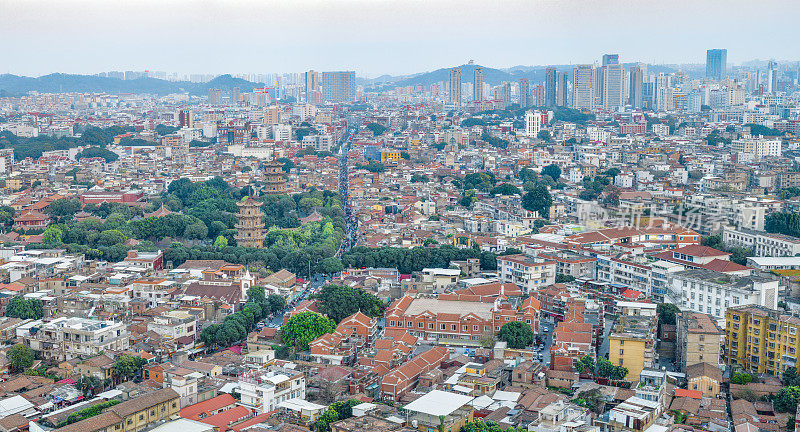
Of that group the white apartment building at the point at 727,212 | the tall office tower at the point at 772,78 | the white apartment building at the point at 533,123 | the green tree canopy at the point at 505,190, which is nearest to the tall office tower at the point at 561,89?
the white apartment building at the point at 533,123

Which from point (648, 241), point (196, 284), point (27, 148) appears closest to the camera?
point (196, 284)

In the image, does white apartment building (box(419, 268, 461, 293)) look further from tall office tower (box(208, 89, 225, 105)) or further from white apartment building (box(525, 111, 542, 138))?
tall office tower (box(208, 89, 225, 105))

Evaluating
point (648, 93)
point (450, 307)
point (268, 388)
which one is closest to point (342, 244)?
point (450, 307)

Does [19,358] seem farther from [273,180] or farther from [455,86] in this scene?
[455,86]

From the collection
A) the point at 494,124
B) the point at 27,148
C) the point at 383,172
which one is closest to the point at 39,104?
the point at 27,148

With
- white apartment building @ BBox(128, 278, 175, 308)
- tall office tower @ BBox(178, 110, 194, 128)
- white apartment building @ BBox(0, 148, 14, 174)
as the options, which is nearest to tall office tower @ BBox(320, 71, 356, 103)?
tall office tower @ BBox(178, 110, 194, 128)

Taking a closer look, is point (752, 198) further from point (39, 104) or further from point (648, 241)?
point (39, 104)
